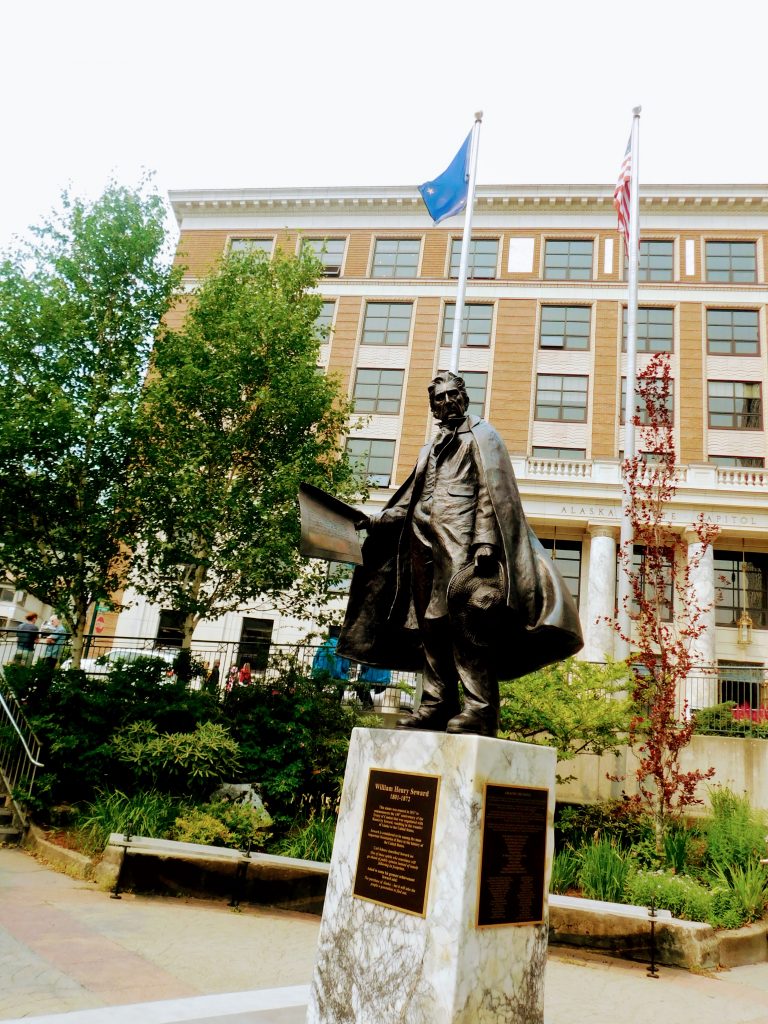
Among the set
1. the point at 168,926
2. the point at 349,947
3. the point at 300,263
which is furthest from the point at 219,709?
the point at 300,263

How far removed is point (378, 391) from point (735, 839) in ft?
87.8

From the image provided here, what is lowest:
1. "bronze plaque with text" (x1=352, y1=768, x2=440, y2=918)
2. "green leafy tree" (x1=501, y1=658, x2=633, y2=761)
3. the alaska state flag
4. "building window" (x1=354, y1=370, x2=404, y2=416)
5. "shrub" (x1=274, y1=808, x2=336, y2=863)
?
"shrub" (x1=274, y1=808, x2=336, y2=863)

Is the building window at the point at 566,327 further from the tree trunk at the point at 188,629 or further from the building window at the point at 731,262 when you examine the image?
the tree trunk at the point at 188,629

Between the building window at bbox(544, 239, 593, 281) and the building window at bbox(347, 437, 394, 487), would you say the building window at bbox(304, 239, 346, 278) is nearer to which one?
the building window at bbox(347, 437, 394, 487)

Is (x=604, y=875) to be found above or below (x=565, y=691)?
below

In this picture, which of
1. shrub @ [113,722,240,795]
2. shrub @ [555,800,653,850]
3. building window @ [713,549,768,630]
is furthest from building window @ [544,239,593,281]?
shrub @ [113,722,240,795]

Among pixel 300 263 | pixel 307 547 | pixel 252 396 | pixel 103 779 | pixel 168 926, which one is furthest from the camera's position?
pixel 300 263

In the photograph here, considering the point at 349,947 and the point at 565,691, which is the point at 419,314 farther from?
the point at 349,947

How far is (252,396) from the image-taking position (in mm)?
14977

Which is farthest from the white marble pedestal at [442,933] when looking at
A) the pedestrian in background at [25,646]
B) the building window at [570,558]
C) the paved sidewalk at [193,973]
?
the building window at [570,558]

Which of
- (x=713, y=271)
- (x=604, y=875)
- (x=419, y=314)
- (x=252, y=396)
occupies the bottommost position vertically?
(x=604, y=875)

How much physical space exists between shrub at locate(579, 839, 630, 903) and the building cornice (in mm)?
32192

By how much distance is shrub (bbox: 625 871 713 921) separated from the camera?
26.3ft

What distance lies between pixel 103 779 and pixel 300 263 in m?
11.6
